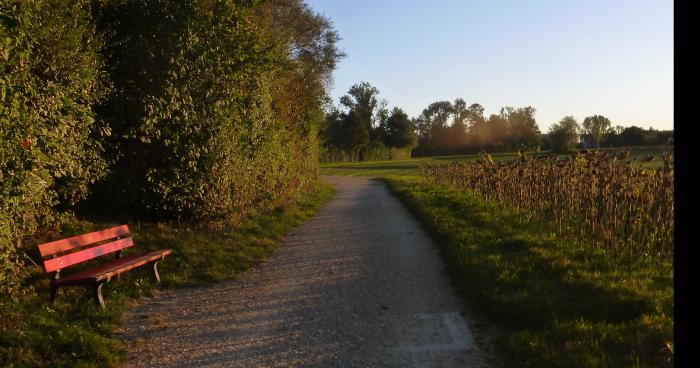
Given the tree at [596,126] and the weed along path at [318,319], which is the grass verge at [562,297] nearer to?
the weed along path at [318,319]

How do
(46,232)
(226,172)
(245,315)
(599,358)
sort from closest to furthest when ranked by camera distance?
(599,358) < (245,315) < (46,232) < (226,172)

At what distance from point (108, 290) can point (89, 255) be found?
0.53 m

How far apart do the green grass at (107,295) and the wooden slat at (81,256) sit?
1.11ft

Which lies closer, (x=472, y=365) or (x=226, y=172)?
(x=472, y=365)

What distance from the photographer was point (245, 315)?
22.0 feet

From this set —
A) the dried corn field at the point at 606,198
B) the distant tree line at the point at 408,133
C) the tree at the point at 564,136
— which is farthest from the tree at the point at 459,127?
the dried corn field at the point at 606,198

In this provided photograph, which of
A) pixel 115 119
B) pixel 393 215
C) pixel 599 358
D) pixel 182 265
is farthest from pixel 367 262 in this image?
pixel 393 215

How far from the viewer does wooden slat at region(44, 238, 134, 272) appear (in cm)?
650

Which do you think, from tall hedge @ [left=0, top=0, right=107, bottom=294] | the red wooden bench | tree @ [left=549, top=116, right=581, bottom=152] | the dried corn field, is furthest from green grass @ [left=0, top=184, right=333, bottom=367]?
tree @ [left=549, top=116, right=581, bottom=152]

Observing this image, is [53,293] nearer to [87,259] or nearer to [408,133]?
[87,259]

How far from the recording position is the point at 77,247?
757cm

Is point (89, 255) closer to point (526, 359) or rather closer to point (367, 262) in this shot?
point (367, 262)

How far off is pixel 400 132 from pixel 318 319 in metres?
84.5

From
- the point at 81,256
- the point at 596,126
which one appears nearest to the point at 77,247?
the point at 81,256
